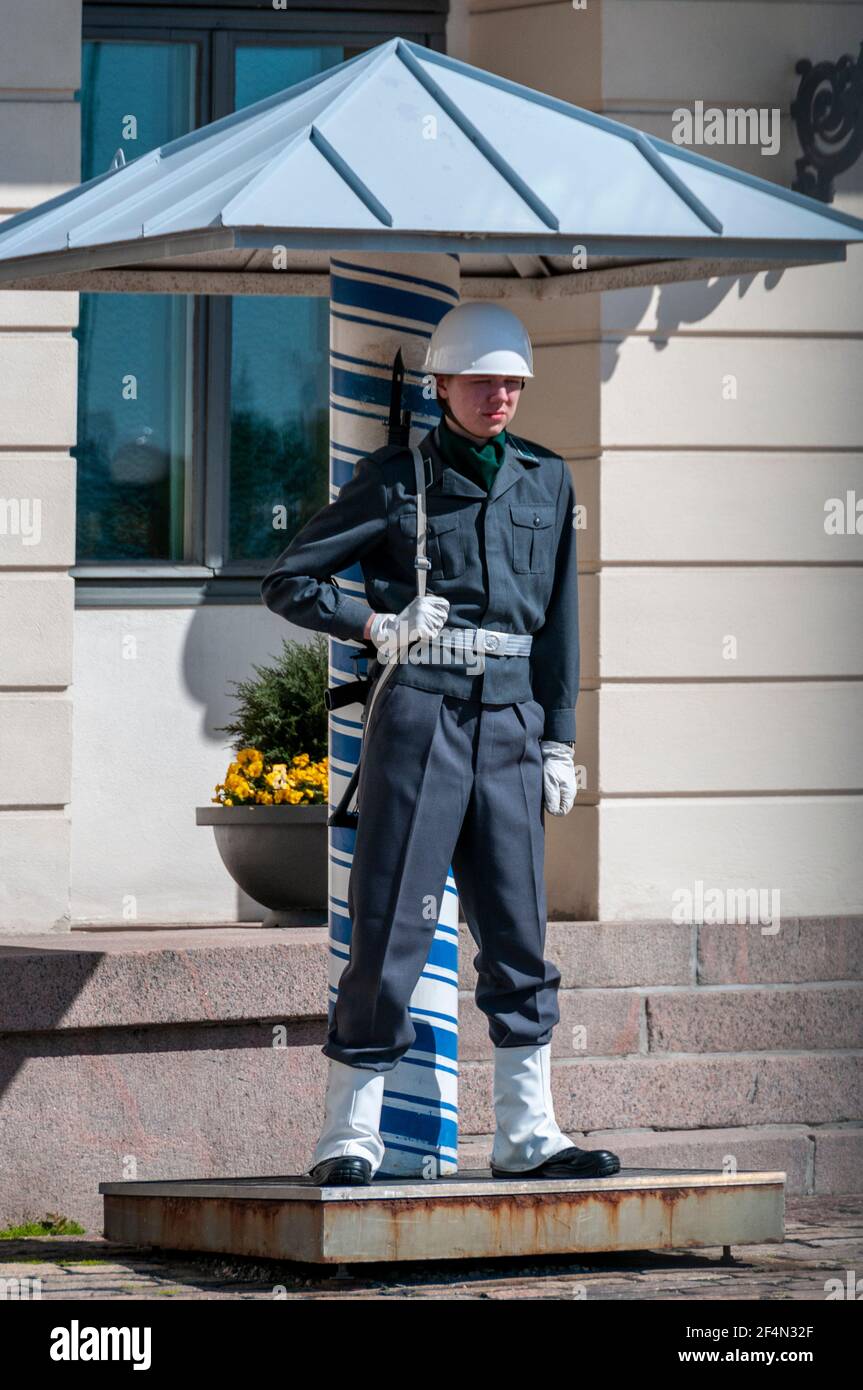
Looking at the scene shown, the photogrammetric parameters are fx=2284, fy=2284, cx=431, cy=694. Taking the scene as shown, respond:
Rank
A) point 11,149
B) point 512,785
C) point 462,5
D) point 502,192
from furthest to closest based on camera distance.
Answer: point 462,5
point 11,149
point 512,785
point 502,192

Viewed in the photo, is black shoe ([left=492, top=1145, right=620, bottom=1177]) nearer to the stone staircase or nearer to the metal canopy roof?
the stone staircase

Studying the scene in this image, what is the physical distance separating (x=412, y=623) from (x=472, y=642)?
19cm

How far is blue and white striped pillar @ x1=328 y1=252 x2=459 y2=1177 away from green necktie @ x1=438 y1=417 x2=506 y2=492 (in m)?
0.23

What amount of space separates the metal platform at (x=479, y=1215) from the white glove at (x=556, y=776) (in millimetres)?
955

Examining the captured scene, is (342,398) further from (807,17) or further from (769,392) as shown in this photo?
(807,17)

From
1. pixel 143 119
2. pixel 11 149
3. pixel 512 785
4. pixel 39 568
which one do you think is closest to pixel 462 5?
pixel 143 119

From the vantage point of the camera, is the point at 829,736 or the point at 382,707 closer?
the point at 382,707

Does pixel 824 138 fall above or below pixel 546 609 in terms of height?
above

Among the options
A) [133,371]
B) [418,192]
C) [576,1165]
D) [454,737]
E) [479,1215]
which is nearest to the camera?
[418,192]

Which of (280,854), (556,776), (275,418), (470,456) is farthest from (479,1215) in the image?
(275,418)

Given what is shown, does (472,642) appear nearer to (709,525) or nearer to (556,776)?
(556,776)

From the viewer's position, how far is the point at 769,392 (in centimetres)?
809

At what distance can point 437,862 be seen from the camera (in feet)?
18.7

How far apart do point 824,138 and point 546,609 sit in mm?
2886
